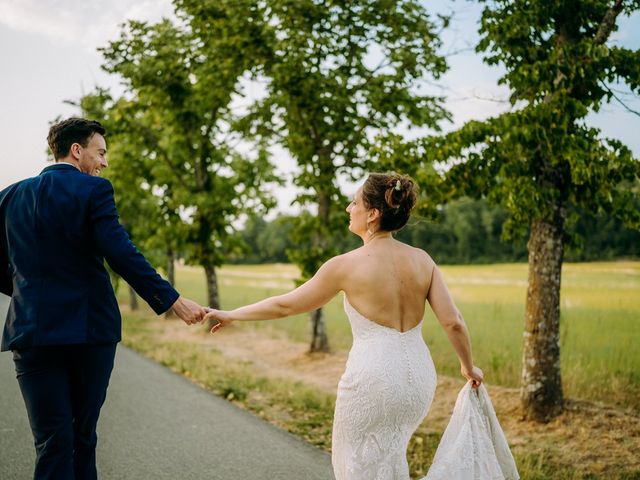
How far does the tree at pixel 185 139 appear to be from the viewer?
37.3ft

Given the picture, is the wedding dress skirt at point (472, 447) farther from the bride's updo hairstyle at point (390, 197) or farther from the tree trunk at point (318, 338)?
the tree trunk at point (318, 338)

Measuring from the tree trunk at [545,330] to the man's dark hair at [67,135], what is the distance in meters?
5.21

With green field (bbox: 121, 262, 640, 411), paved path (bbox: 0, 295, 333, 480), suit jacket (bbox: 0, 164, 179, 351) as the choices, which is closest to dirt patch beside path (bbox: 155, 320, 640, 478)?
green field (bbox: 121, 262, 640, 411)

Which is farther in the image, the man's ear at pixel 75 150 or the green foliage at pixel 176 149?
the green foliage at pixel 176 149

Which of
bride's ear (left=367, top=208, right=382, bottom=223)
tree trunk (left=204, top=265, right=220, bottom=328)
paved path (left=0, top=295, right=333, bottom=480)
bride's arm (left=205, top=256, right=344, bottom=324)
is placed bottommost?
paved path (left=0, top=295, right=333, bottom=480)

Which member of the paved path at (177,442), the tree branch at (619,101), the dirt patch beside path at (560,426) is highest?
the tree branch at (619,101)

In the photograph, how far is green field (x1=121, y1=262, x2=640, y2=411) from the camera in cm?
823

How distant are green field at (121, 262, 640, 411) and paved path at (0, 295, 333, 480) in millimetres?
4375

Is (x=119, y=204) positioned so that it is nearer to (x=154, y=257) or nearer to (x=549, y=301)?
→ (x=154, y=257)

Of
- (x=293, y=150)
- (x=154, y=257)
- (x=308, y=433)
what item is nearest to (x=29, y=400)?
(x=308, y=433)

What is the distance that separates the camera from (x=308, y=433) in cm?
600

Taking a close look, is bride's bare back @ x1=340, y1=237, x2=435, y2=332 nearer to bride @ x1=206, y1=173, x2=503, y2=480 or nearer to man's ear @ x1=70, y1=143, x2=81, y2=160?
bride @ x1=206, y1=173, x2=503, y2=480

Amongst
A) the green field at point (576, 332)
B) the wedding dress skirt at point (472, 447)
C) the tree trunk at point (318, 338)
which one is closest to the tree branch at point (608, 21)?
the green field at point (576, 332)

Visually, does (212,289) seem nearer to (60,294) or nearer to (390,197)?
(60,294)
